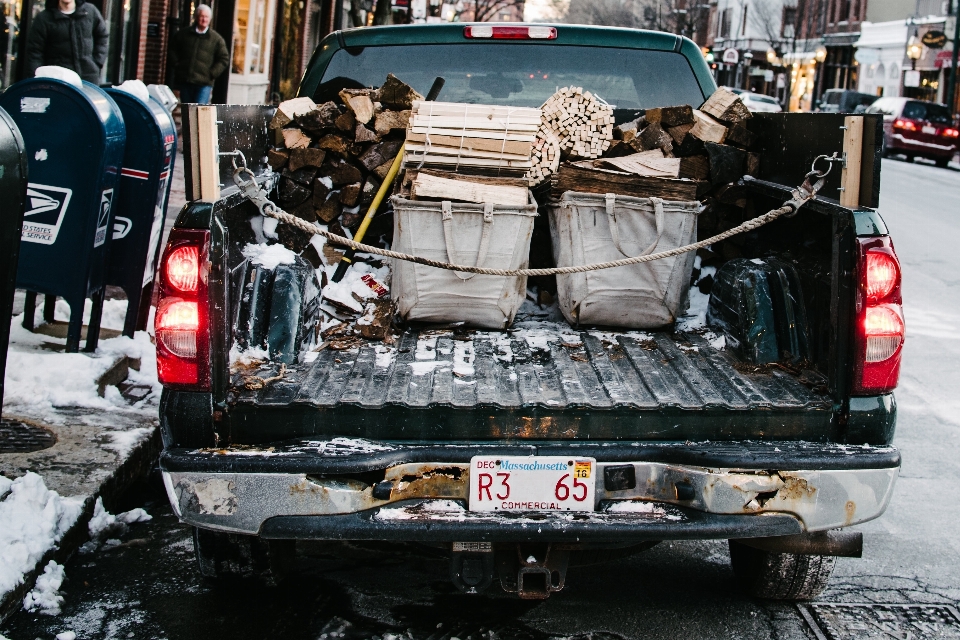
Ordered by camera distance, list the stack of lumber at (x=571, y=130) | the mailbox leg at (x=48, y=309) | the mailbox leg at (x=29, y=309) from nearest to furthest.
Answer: the stack of lumber at (x=571, y=130) < the mailbox leg at (x=29, y=309) < the mailbox leg at (x=48, y=309)

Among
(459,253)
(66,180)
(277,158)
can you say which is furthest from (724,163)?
(66,180)

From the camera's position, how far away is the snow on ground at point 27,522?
12.0ft

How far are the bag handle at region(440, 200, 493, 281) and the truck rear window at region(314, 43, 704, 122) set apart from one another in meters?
1.31

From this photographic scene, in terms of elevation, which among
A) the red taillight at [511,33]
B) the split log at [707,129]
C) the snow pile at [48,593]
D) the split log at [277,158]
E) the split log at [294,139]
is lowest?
the snow pile at [48,593]

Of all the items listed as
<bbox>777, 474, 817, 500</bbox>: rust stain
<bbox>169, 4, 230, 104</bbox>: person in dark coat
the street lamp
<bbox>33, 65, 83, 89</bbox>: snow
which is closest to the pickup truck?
<bbox>777, 474, 817, 500</bbox>: rust stain

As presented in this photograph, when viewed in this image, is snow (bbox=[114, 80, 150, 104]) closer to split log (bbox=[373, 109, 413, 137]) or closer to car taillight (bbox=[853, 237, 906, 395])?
split log (bbox=[373, 109, 413, 137])

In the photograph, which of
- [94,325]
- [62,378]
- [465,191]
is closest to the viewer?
[465,191]

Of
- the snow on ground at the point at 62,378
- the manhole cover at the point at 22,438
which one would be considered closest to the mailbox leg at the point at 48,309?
the snow on ground at the point at 62,378

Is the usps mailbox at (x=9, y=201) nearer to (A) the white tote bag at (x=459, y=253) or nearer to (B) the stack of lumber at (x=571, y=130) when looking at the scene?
(A) the white tote bag at (x=459, y=253)

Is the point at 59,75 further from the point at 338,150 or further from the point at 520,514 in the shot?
the point at 520,514

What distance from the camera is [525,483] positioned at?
3170 millimetres

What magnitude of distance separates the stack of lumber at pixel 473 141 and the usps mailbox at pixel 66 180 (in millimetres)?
2061

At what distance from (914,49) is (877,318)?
4718 centimetres

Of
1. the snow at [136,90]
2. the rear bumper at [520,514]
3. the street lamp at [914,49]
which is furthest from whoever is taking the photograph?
the street lamp at [914,49]
